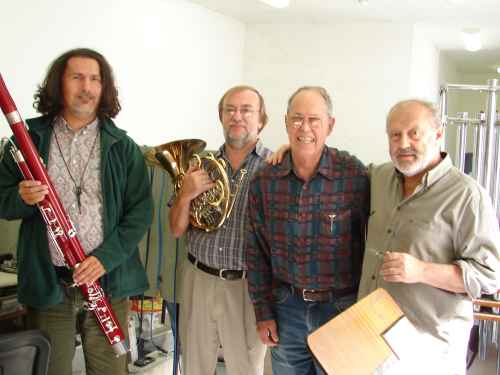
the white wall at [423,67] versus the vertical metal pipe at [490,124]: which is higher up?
the white wall at [423,67]

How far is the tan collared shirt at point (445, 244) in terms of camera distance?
1.35 metres

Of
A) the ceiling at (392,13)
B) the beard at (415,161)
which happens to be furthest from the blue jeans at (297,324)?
the ceiling at (392,13)

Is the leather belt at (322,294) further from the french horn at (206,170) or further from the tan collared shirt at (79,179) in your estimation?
the tan collared shirt at (79,179)

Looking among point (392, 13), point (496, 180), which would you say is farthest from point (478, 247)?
→ point (392, 13)

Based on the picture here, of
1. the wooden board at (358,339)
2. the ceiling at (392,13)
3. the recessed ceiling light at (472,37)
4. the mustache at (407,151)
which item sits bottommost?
the wooden board at (358,339)

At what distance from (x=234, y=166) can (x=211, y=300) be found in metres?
0.51

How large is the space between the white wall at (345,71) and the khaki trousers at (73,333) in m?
3.28

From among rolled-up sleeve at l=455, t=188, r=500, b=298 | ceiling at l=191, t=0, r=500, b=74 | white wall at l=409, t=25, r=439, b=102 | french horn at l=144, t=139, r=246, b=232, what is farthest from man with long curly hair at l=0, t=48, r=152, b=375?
white wall at l=409, t=25, r=439, b=102

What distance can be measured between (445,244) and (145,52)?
286 centimetres

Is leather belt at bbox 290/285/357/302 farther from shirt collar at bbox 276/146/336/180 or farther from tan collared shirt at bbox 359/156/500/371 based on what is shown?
shirt collar at bbox 276/146/336/180

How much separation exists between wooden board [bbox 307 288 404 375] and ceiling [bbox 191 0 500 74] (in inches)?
124

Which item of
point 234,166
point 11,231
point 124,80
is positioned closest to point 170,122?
point 124,80

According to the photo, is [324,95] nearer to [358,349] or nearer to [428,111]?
[428,111]

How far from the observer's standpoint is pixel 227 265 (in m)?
1.90
